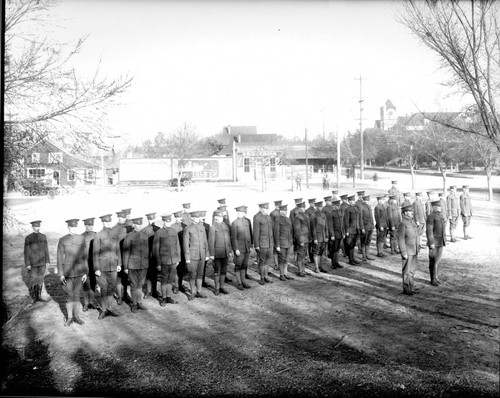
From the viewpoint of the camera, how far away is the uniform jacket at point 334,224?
398 inches

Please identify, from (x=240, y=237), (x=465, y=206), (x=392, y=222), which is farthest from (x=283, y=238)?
(x=465, y=206)

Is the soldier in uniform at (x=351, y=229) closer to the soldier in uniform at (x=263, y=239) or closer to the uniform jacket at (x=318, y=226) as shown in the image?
the uniform jacket at (x=318, y=226)

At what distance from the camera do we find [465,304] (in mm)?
6961

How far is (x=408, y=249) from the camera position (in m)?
7.79

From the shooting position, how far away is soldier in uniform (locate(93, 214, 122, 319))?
686cm

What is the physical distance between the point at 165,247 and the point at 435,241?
17.9 feet

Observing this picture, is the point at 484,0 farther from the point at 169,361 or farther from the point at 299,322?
the point at 169,361

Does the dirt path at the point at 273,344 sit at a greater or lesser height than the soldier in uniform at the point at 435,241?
lesser

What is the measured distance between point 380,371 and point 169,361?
8.02 feet

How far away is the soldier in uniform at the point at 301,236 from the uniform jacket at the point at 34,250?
17.0 feet

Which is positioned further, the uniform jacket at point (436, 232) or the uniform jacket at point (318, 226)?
the uniform jacket at point (318, 226)

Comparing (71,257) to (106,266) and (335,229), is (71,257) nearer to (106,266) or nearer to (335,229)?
(106,266)

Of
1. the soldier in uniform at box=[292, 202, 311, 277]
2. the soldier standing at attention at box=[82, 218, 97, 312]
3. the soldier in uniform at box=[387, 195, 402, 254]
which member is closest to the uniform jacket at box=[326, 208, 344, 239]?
the soldier in uniform at box=[292, 202, 311, 277]

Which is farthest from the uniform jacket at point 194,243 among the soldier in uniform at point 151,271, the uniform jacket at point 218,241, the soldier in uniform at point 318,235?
the soldier in uniform at point 318,235
